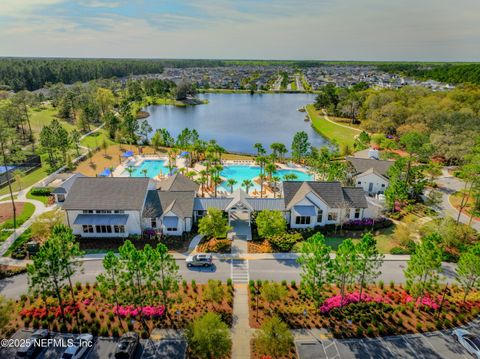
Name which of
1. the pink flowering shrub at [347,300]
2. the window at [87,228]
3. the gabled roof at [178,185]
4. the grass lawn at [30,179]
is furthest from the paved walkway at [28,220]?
the pink flowering shrub at [347,300]

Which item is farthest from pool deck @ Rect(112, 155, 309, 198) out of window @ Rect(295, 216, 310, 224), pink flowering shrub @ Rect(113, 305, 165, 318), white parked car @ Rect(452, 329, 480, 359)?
white parked car @ Rect(452, 329, 480, 359)

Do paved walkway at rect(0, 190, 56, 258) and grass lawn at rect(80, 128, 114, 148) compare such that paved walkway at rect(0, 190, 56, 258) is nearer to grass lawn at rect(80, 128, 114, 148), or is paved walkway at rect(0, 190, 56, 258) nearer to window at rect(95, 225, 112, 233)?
window at rect(95, 225, 112, 233)

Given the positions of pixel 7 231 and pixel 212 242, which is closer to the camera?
pixel 212 242

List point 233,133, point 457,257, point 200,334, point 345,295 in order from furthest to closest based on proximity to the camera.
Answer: point 233,133
point 457,257
point 345,295
point 200,334

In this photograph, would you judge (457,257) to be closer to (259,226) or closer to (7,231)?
(259,226)

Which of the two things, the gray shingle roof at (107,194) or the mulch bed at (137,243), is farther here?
the gray shingle roof at (107,194)

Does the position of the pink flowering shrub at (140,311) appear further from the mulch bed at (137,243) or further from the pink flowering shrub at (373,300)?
the pink flowering shrub at (373,300)

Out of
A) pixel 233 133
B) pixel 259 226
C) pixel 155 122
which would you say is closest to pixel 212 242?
pixel 259 226

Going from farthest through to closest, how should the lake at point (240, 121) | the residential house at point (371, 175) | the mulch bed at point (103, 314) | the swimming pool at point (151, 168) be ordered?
the lake at point (240, 121) < the swimming pool at point (151, 168) < the residential house at point (371, 175) < the mulch bed at point (103, 314)
